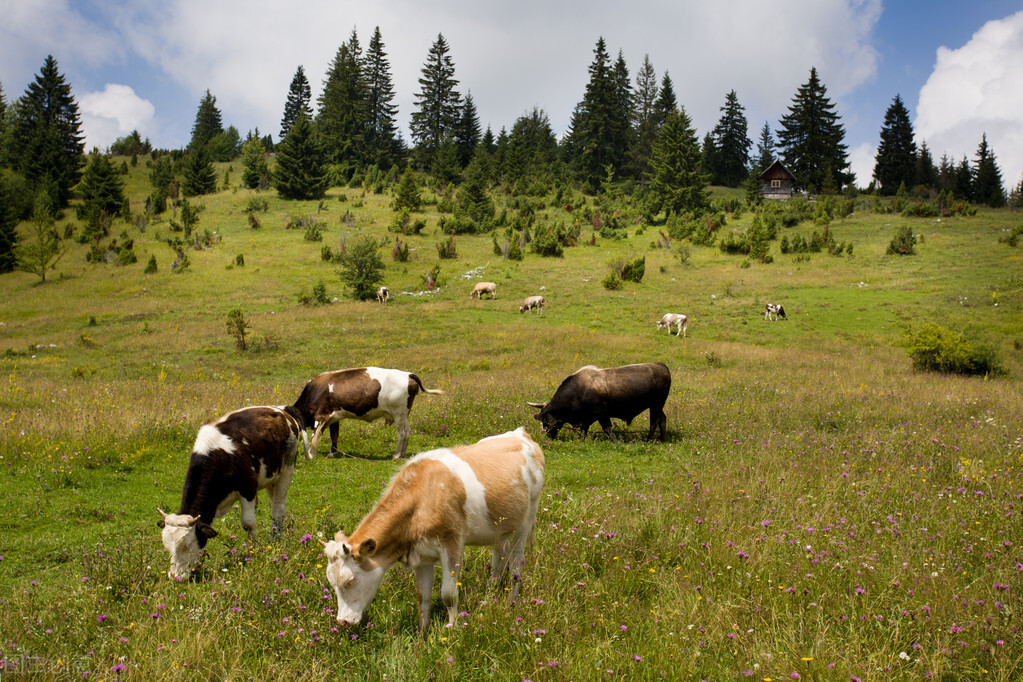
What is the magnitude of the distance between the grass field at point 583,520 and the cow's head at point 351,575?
172 millimetres

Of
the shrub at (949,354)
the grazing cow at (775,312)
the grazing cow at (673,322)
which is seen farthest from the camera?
the grazing cow at (775,312)

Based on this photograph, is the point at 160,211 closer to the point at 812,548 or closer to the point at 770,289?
the point at 770,289

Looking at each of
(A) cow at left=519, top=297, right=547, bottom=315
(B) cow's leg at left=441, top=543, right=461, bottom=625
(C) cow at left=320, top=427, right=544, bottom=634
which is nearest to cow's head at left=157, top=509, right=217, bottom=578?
(C) cow at left=320, top=427, right=544, bottom=634

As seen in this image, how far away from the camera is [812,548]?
5121mm

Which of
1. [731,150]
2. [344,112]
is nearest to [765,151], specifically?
[731,150]

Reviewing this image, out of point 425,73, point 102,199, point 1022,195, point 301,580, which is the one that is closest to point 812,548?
point 301,580

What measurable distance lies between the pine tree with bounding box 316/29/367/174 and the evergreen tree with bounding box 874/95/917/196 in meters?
63.8

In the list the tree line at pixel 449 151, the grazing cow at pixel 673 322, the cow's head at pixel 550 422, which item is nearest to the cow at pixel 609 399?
the cow's head at pixel 550 422

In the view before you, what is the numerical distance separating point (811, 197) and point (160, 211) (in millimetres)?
63655

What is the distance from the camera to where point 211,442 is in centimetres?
584

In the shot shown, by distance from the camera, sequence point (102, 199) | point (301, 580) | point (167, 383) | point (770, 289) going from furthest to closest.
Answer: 1. point (102, 199)
2. point (770, 289)
3. point (167, 383)
4. point (301, 580)

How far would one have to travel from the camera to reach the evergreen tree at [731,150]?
255ft

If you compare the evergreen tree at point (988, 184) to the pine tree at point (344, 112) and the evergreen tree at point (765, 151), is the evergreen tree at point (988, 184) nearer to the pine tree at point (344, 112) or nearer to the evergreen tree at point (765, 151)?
the evergreen tree at point (765, 151)

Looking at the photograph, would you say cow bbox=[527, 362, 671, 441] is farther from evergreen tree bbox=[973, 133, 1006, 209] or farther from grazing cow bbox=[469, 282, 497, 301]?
evergreen tree bbox=[973, 133, 1006, 209]
